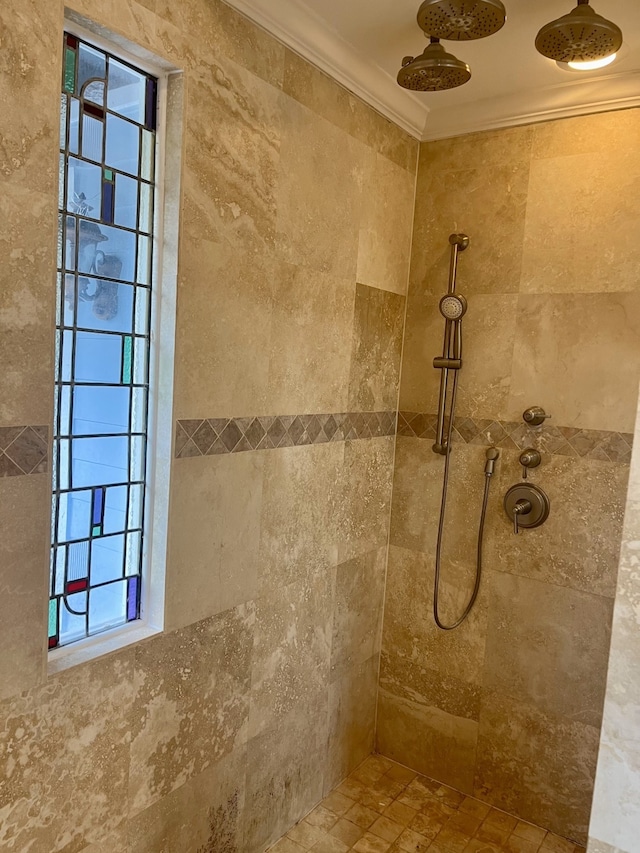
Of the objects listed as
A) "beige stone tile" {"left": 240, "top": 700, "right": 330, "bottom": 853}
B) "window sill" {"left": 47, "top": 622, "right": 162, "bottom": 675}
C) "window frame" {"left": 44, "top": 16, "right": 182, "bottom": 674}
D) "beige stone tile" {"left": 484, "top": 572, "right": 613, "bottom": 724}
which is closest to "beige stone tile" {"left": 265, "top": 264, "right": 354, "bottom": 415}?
"window frame" {"left": 44, "top": 16, "right": 182, "bottom": 674}

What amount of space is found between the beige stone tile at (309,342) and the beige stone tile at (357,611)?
2.21 ft

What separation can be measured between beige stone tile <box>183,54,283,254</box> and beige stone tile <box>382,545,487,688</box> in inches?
59.6

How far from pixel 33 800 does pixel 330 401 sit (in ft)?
4.71

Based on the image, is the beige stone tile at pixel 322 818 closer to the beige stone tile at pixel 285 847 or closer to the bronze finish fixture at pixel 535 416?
the beige stone tile at pixel 285 847

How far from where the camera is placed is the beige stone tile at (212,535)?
1724mm

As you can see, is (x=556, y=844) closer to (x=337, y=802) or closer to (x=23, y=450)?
(x=337, y=802)

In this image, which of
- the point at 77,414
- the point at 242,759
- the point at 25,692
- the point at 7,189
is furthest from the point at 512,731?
the point at 7,189

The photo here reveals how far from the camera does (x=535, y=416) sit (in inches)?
91.0

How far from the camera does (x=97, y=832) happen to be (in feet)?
5.18

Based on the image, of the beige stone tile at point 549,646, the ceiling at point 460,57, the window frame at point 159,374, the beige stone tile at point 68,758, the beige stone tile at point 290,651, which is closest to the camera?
the beige stone tile at point 68,758

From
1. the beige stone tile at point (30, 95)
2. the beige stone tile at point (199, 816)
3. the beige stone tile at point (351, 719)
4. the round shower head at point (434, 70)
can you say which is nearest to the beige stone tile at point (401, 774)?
the beige stone tile at point (351, 719)

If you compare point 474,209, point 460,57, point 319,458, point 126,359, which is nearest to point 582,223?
point 474,209

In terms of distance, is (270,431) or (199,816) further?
(270,431)

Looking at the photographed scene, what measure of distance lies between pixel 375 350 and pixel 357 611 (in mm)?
1056
